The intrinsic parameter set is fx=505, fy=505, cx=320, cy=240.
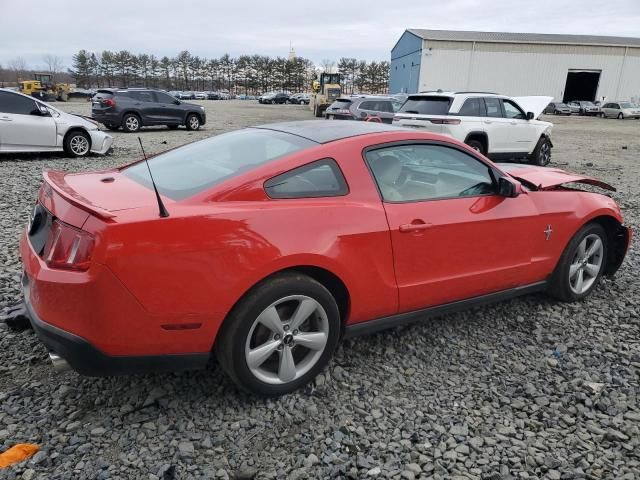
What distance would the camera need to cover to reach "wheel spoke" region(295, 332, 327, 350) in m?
2.78

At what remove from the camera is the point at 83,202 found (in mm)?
2449

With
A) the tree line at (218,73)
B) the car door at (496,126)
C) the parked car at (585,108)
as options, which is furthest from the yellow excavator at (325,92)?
the tree line at (218,73)

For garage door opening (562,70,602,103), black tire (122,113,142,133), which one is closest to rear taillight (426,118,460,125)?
black tire (122,113,142,133)

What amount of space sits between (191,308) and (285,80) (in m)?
96.3

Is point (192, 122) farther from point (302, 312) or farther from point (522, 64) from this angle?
point (522, 64)

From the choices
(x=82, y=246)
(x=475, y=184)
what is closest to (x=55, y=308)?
(x=82, y=246)

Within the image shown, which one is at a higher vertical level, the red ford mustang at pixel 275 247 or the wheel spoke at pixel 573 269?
the red ford mustang at pixel 275 247

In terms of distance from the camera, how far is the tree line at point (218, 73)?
91625 millimetres

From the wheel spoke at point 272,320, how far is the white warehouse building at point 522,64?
44.9m

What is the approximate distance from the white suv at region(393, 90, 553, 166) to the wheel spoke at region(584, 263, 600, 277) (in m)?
6.97

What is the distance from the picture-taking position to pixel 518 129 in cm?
1176

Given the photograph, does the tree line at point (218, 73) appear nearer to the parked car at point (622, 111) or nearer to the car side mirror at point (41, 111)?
the parked car at point (622, 111)

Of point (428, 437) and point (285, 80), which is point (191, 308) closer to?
point (428, 437)

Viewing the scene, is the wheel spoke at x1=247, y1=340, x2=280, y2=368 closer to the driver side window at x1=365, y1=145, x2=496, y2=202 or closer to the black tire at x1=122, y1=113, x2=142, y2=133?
the driver side window at x1=365, y1=145, x2=496, y2=202
